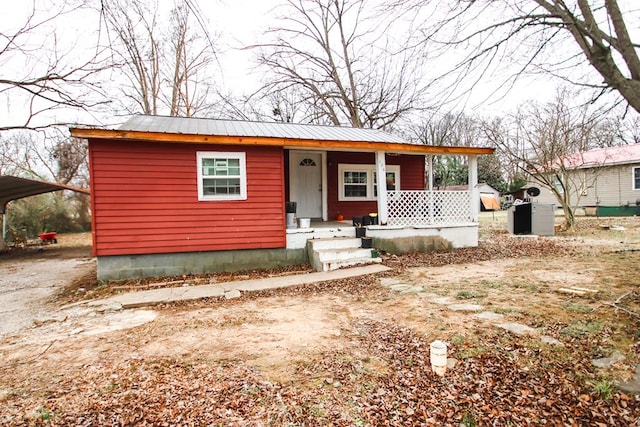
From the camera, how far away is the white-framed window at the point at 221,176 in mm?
6738

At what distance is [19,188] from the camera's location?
1162 centimetres

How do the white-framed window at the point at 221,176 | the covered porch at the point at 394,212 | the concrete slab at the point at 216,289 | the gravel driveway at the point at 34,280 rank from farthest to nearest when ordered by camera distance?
the covered porch at the point at 394,212, the white-framed window at the point at 221,176, the concrete slab at the point at 216,289, the gravel driveway at the point at 34,280

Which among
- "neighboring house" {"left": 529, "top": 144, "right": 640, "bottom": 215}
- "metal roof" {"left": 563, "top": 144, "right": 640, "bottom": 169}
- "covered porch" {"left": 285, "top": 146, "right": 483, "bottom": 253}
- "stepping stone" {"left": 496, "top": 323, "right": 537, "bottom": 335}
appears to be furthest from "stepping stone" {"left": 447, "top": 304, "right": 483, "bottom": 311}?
"metal roof" {"left": 563, "top": 144, "right": 640, "bottom": 169}

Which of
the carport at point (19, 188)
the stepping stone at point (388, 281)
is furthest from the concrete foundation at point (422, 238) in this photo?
the carport at point (19, 188)

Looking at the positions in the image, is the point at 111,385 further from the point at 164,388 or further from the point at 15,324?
the point at 15,324

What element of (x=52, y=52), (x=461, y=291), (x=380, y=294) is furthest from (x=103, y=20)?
(x=52, y=52)

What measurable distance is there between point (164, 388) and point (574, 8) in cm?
535

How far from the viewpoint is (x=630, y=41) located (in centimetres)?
309

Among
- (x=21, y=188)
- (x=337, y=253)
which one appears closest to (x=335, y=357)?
(x=337, y=253)

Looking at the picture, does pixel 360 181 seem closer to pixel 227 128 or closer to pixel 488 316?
pixel 227 128

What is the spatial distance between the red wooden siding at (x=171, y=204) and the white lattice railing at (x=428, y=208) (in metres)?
2.98

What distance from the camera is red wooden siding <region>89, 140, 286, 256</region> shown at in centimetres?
622

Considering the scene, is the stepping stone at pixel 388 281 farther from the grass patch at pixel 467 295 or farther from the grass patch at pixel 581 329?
the grass patch at pixel 581 329

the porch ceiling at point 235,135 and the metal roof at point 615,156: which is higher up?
the metal roof at point 615,156
